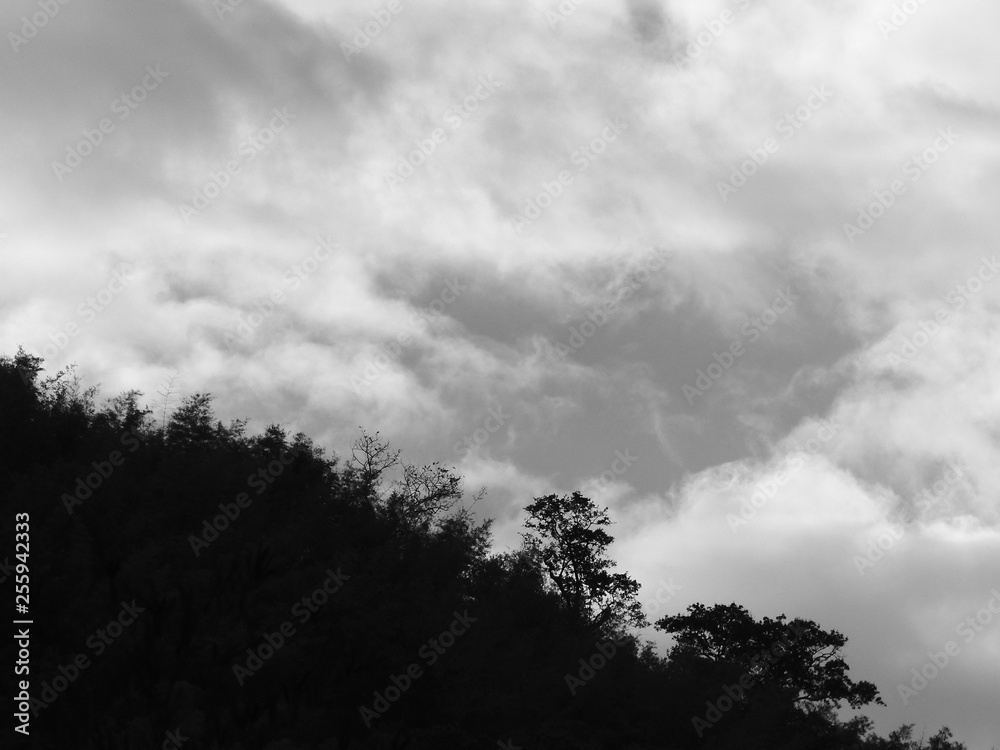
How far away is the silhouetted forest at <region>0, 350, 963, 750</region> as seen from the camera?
30.0 metres

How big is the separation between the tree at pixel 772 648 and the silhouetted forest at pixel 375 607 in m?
0.13

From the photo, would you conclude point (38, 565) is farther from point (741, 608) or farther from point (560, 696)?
point (741, 608)

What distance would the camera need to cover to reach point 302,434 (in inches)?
2132

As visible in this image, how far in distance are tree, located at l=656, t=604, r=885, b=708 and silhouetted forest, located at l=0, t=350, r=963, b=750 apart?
0.43 feet

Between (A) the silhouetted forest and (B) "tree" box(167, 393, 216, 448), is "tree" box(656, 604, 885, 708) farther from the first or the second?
(B) "tree" box(167, 393, 216, 448)

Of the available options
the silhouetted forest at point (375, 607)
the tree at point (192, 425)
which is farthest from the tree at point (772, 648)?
the tree at point (192, 425)

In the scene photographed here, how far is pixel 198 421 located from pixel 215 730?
49897mm

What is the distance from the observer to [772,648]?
196 feet

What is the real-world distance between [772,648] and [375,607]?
31983mm

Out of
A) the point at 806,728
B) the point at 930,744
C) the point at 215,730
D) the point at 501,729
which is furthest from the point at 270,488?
the point at 930,744

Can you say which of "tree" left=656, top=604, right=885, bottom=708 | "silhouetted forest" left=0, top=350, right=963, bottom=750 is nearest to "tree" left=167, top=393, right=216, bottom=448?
"silhouetted forest" left=0, top=350, right=963, bottom=750

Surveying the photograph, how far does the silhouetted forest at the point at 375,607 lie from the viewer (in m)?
30.0

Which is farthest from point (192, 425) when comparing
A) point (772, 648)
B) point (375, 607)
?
point (772, 648)

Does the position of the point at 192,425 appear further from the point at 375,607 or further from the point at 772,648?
the point at 772,648
